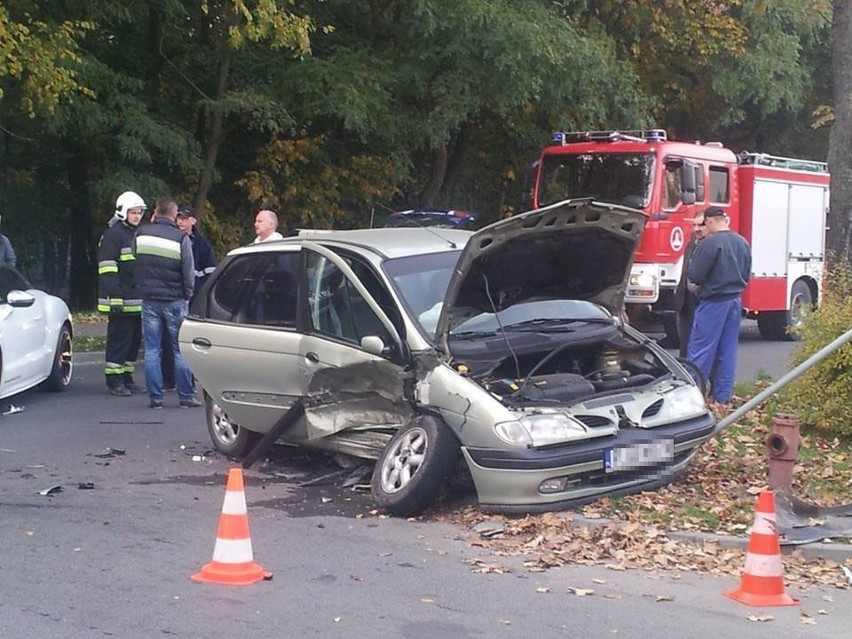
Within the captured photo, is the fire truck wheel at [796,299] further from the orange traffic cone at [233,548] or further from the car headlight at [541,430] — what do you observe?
the orange traffic cone at [233,548]

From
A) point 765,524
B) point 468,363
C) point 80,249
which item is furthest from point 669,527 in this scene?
point 80,249

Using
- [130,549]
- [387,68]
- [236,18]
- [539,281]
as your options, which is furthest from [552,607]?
[387,68]

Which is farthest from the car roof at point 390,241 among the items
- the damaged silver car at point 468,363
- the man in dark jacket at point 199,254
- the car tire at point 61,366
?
the car tire at point 61,366

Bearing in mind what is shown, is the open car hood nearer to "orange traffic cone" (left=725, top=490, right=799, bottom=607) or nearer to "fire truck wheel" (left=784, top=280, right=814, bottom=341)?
"orange traffic cone" (left=725, top=490, right=799, bottom=607)

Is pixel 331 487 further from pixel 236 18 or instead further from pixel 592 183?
pixel 236 18

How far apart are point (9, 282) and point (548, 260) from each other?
634 cm

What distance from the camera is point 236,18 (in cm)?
1897

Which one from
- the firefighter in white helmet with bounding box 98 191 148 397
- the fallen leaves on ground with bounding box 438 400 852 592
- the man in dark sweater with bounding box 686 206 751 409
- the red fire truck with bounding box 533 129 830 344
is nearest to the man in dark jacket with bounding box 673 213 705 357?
the man in dark sweater with bounding box 686 206 751 409

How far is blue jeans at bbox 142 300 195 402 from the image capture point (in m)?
11.8

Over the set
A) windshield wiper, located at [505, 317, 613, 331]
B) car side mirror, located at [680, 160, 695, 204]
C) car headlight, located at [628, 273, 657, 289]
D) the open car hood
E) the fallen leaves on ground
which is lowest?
the fallen leaves on ground

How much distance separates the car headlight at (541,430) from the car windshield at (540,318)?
0.94m

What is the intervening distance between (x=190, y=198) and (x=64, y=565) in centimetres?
1663

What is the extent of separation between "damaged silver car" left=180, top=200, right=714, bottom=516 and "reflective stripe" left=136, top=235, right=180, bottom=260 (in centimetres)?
243

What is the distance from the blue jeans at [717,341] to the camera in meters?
10.7
